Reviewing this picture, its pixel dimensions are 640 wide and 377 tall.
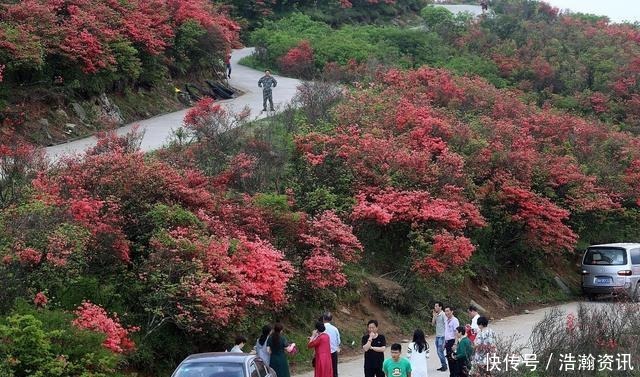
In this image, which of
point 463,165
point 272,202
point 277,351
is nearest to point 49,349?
point 277,351

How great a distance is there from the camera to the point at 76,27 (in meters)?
25.3

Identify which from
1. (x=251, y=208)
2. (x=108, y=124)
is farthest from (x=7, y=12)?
(x=251, y=208)

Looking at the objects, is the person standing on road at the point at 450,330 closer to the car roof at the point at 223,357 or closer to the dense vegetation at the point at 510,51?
the car roof at the point at 223,357

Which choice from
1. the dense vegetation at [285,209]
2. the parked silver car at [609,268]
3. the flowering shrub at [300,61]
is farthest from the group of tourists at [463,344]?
the flowering shrub at [300,61]

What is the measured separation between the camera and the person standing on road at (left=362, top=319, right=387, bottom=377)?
14.6 metres

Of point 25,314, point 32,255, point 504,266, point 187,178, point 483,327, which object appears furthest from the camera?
point 504,266

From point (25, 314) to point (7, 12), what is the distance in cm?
1385

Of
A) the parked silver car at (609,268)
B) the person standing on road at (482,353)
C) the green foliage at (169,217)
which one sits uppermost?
the green foliage at (169,217)

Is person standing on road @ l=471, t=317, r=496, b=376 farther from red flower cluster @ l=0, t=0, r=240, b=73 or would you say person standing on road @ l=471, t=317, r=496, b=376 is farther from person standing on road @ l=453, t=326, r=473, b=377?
red flower cluster @ l=0, t=0, r=240, b=73

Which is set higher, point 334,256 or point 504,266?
point 334,256

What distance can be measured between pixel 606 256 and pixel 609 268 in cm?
44

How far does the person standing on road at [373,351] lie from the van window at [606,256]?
12.7 m

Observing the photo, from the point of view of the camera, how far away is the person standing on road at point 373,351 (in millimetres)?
14555

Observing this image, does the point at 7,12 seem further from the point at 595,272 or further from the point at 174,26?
the point at 595,272
